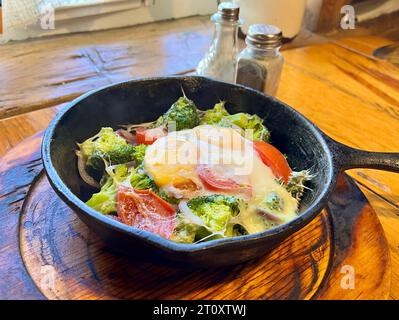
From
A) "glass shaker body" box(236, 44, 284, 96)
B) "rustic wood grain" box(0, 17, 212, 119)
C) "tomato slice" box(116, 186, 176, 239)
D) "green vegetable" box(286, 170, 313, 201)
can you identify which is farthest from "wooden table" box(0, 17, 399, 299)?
"tomato slice" box(116, 186, 176, 239)

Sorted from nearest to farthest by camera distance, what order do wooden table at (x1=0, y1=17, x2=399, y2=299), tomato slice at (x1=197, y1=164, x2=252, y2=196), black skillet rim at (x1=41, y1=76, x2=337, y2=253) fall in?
black skillet rim at (x1=41, y1=76, x2=337, y2=253)
tomato slice at (x1=197, y1=164, x2=252, y2=196)
wooden table at (x1=0, y1=17, x2=399, y2=299)

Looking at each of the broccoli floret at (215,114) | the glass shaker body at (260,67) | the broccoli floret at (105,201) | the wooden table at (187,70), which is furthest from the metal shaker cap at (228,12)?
the broccoli floret at (105,201)

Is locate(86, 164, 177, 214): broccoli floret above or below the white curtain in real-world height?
below

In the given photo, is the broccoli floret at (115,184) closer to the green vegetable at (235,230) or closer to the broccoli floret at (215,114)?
the green vegetable at (235,230)

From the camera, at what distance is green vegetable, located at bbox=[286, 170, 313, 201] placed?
1035mm

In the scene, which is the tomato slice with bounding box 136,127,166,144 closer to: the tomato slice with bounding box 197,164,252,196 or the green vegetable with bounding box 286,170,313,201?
the tomato slice with bounding box 197,164,252,196

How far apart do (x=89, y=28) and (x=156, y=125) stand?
3.91ft

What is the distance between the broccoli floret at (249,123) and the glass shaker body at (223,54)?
19.0 inches

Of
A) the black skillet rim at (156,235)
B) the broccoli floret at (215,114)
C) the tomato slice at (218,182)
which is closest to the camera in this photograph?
the black skillet rim at (156,235)

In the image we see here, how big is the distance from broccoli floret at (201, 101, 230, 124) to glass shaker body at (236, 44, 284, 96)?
0.37 m

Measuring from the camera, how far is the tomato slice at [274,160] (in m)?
1.07

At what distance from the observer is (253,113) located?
123 cm

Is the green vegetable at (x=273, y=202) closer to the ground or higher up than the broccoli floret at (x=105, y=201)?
higher up
